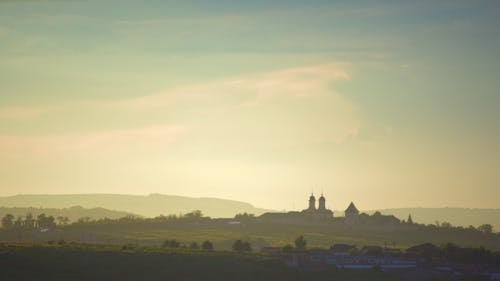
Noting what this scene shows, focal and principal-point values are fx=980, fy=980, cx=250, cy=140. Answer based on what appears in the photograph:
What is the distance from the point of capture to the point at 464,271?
147m

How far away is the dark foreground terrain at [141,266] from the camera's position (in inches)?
4764

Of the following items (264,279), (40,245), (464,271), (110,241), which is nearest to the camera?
(264,279)

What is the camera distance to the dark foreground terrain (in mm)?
121000

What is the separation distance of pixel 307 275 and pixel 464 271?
27458mm

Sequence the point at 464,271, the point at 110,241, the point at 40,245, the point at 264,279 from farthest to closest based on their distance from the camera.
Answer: the point at 110,241 → the point at 464,271 → the point at 40,245 → the point at 264,279

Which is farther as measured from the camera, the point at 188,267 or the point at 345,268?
the point at 345,268

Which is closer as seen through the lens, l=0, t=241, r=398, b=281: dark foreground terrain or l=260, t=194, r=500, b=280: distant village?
l=0, t=241, r=398, b=281: dark foreground terrain

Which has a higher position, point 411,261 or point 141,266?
point 411,261

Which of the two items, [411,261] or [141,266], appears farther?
[411,261]

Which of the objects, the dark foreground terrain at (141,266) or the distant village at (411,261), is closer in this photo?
the dark foreground terrain at (141,266)

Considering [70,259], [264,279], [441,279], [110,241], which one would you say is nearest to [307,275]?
[264,279]

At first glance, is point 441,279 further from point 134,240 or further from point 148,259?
point 134,240

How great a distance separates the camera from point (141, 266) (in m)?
130

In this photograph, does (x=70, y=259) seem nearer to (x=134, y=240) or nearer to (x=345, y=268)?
(x=345, y=268)
